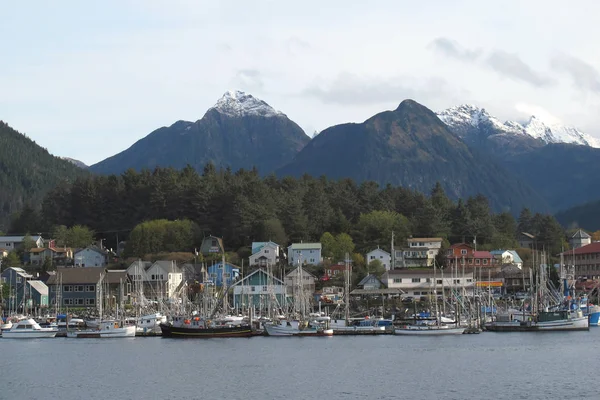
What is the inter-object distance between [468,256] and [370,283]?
617 inches

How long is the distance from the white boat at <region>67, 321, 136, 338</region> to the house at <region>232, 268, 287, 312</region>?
714 inches

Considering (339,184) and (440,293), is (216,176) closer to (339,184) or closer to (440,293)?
(339,184)

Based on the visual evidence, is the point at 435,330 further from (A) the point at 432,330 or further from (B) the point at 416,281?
(B) the point at 416,281

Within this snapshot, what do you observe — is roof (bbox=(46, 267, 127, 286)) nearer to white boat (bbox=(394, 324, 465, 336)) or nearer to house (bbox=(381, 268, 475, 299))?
house (bbox=(381, 268, 475, 299))

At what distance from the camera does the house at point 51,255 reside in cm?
13012

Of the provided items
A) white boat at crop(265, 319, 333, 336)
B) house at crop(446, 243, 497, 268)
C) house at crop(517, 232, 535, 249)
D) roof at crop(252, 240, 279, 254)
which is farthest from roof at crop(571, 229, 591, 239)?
white boat at crop(265, 319, 333, 336)

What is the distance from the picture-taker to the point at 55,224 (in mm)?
143125

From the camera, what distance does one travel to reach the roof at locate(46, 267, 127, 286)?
4518 inches

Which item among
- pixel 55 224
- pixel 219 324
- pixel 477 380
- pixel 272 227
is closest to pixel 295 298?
pixel 219 324

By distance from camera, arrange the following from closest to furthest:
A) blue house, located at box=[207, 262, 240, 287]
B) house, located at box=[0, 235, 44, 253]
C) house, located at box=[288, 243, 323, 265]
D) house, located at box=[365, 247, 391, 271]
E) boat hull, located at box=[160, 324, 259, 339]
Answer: boat hull, located at box=[160, 324, 259, 339] → blue house, located at box=[207, 262, 240, 287] → house, located at box=[365, 247, 391, 271] → house, located at box=[288, 243, 323, 265] → house, located at box=[0, 235, 44, 253]

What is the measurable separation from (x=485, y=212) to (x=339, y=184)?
22.2 metres

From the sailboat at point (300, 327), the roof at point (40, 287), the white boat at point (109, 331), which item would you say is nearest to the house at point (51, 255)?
the roof at point (40, 287)

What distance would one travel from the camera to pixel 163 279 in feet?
379

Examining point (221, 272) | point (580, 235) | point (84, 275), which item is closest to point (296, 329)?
point (221, 272)
